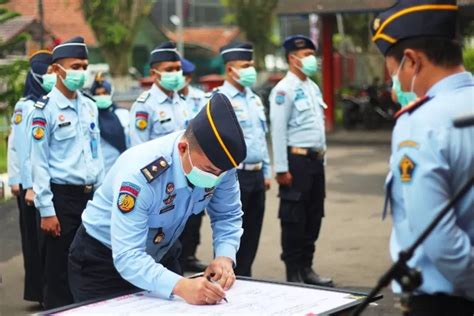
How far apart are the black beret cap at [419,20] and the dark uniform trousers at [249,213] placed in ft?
13.5

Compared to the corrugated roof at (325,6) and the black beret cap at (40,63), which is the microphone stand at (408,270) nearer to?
the black beret cap at (40,63)

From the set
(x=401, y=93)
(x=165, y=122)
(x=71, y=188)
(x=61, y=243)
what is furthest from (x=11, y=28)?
(x=401, y=93)

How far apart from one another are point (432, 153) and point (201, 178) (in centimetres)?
120

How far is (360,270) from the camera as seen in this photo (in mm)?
7660

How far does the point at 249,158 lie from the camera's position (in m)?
6.89

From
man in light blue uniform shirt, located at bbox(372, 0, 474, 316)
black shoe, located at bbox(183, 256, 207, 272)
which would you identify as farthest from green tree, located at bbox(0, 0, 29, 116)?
man in light blue uniform shirt, located at bbox(372, 0, 474, 316)

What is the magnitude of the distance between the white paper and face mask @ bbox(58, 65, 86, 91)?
2522 millimetres

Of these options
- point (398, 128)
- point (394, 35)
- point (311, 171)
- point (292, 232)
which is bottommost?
point (292, 232)

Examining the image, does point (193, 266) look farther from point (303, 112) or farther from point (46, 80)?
point (46, 80)

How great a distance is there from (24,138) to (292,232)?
2.17m

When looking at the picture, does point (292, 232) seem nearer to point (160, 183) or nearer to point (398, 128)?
point (160, 183)

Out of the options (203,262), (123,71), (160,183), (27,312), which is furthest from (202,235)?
(123,71)

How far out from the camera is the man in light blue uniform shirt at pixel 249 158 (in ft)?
22.4

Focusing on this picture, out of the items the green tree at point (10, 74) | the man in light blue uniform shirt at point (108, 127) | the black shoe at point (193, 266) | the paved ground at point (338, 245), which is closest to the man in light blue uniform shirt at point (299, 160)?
the paved ground at point (338, 245)
